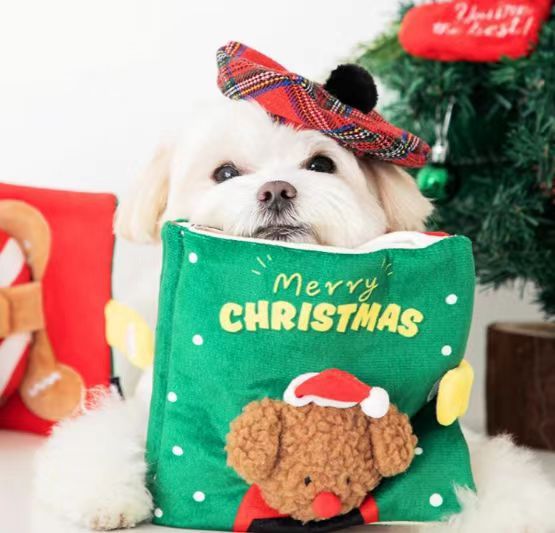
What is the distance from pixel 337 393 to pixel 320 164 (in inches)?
17.8

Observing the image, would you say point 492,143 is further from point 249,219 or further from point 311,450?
point 311,450

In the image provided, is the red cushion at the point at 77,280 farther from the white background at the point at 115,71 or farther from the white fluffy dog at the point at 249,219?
the white background at the point at 115,71

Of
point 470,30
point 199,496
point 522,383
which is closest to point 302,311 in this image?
point 199,496

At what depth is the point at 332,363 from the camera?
83 cm

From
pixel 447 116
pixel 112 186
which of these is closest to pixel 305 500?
pixel 447 116

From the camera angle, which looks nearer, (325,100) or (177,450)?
(177,450)

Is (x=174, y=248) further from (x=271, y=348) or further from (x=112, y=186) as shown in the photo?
(x=112, y=186)

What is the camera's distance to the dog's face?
3.38ft

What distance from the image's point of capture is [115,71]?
1.63 meters

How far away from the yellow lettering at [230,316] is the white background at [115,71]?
765mm

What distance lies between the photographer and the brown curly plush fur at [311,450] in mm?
789

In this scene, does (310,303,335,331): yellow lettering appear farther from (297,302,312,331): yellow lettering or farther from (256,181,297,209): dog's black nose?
(256,181,297,209): dog's black nose

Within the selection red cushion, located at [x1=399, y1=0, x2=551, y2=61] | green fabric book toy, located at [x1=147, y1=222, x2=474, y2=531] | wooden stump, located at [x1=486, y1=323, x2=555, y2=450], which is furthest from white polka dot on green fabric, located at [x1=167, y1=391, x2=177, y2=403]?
wooden stump, located at [x1=486, y1=323, x2=555, y2=450]

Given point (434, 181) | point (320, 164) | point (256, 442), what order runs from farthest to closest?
1. point (434, 181)
2. point (320, 164)
3. point (256, 442)
